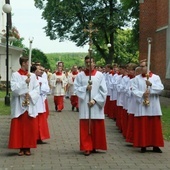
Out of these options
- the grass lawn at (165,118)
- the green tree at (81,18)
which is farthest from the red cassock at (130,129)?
the green tree at (81,18)

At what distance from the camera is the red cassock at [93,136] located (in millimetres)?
11859

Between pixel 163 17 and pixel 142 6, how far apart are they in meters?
5.14

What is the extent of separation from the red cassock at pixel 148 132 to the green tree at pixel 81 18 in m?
47.1

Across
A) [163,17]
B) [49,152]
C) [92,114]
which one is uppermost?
[163,17]

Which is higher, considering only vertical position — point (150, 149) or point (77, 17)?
point (77, 17)

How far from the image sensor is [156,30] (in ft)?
131

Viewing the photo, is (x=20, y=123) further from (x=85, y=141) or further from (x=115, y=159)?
(x=115, y=159)

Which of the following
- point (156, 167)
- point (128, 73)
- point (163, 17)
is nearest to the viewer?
point (156, 167)

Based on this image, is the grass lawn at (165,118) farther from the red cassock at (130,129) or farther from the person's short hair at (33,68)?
the person's short hair at (33,68)

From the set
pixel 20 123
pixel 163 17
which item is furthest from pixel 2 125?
pixel 163 17

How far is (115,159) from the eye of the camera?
11297mm

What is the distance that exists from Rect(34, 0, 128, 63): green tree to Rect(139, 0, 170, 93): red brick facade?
1676 cm

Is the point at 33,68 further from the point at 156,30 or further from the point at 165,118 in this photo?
the point at 156,30

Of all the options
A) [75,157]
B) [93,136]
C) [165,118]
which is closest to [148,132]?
[93,136]
